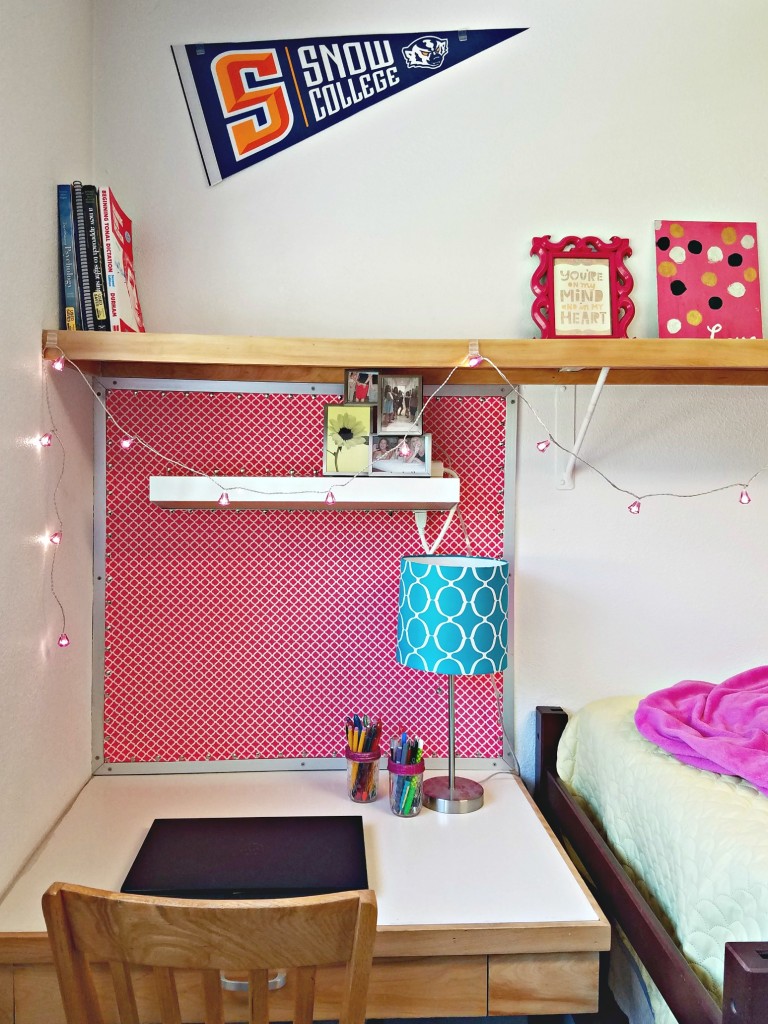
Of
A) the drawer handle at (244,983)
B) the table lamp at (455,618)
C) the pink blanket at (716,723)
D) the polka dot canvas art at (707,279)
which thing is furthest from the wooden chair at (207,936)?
the polka dot canvas art at (707,279)

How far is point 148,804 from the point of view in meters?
1.62

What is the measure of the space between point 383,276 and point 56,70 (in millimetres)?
808

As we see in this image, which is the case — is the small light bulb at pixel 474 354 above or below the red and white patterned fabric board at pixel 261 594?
above

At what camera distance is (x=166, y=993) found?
0.87 m

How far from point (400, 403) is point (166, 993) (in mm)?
1175

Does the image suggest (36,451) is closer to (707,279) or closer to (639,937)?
(639,937)

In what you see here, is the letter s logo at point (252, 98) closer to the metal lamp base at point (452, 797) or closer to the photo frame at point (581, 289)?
the photo frame at point (581, 289)

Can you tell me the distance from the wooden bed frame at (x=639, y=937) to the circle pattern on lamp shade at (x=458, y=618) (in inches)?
14.6

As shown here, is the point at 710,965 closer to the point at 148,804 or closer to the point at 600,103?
the point at 148,804

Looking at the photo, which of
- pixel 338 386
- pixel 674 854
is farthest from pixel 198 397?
pixel 674 854

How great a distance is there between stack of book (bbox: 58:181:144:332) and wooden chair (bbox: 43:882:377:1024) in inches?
43.4

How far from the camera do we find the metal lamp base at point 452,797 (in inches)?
62.7

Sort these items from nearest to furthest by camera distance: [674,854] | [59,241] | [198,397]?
1. [674,854]
2. [59,241]
3. [198,397]

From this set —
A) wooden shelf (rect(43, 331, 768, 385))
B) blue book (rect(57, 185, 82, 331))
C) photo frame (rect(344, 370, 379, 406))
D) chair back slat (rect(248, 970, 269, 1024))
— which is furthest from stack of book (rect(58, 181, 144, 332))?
chair back slat (rect(248, 970, 269, 1024))
